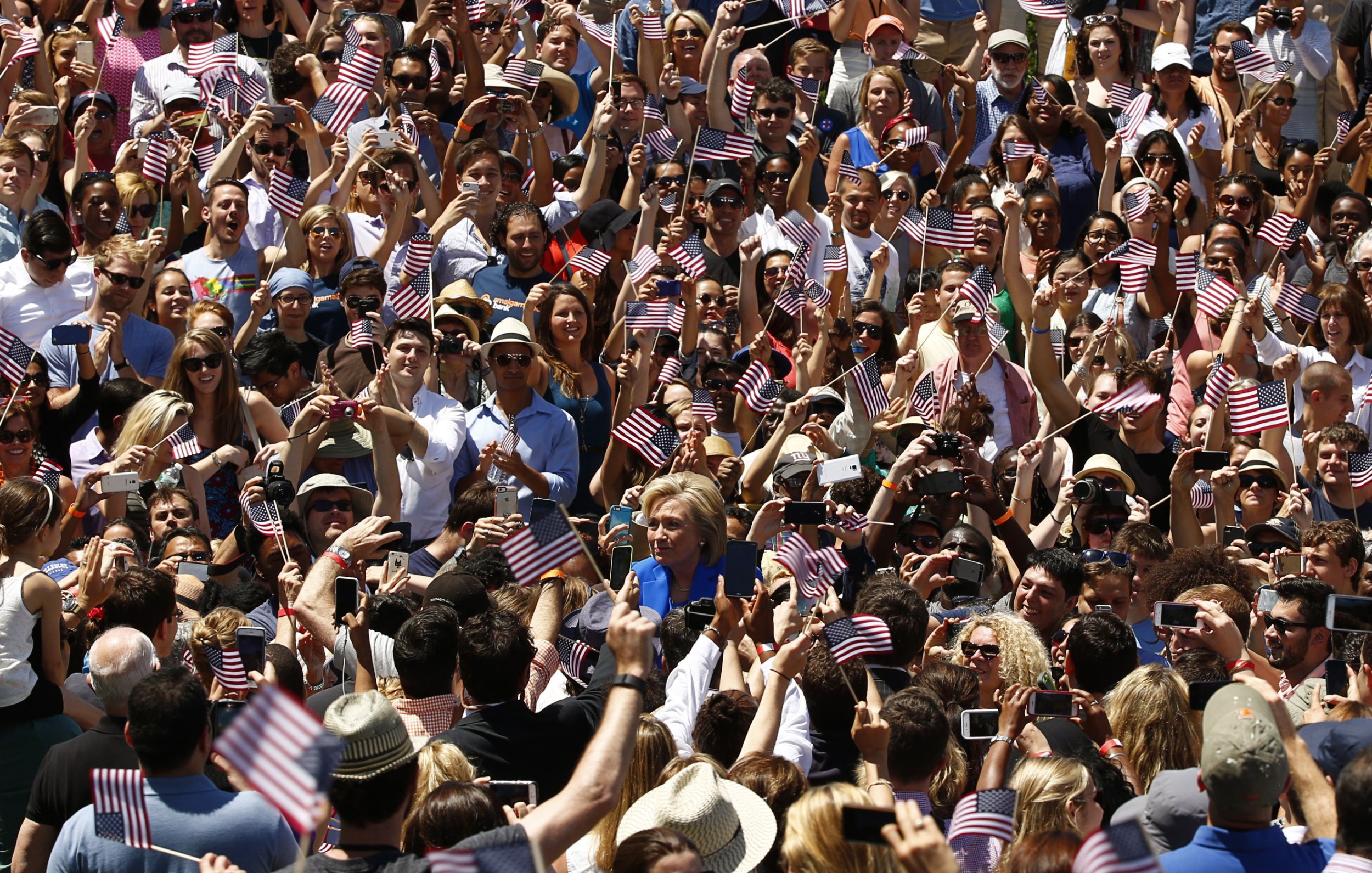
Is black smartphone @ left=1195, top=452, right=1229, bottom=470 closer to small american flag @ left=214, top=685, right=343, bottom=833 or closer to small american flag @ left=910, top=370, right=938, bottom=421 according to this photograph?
small american flag @ left=910, top=370, right=938, bottom=421

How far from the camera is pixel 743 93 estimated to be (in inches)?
512

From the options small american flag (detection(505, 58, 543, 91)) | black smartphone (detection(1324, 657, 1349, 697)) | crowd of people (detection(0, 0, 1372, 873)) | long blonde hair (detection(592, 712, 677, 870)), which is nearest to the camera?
crowd of people (detection(0, 0, 1372, 873))

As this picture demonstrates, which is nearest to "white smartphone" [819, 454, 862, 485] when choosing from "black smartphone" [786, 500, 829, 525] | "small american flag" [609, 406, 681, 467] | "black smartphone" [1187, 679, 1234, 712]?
"black smartphone" [786, 500, 829, 525]

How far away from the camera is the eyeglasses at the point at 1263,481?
29.8ft

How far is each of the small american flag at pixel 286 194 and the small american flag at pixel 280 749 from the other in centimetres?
782

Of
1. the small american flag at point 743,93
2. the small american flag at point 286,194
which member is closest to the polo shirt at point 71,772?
the small american flag at point 286,194

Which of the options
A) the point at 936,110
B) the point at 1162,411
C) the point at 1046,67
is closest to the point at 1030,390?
the point at 1162,411

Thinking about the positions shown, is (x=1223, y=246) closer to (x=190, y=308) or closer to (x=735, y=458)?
(x=735, y=458)

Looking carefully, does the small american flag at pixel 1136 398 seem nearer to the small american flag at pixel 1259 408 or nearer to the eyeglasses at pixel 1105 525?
the small american flag at pixel 1259 408

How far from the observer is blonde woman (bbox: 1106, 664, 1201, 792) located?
593 centimetres

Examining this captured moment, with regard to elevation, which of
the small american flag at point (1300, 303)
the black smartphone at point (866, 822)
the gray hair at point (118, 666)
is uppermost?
the black smartphone at point (866, 822)

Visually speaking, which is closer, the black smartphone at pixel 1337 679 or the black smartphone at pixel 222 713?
the black smartphone at pixel 222 713

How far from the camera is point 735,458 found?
936cm

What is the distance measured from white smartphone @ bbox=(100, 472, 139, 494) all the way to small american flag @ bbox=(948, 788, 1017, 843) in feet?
14.7
